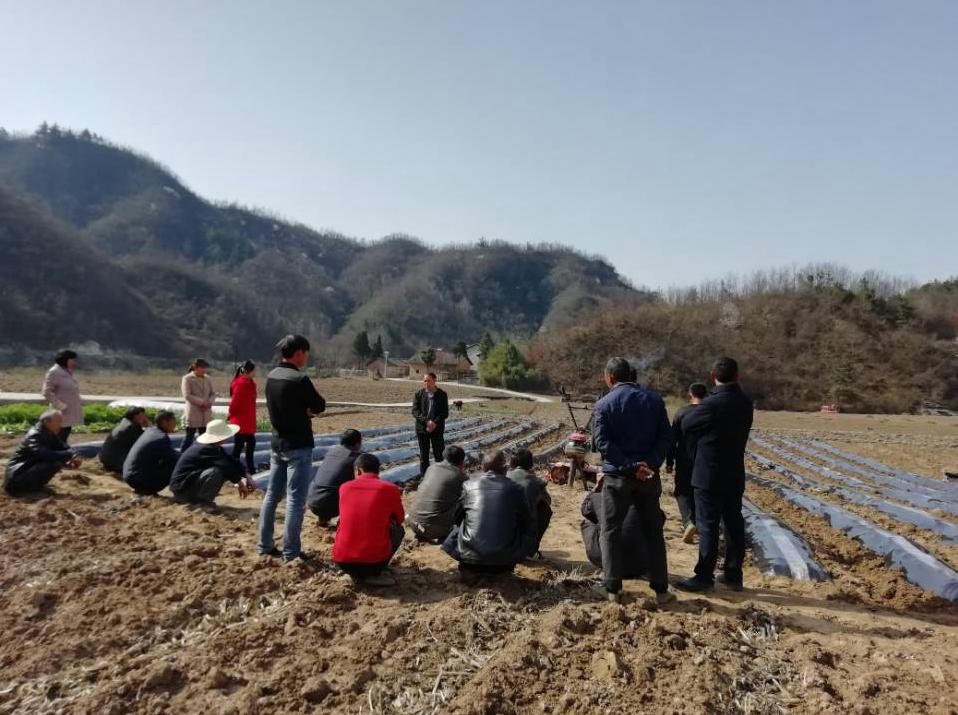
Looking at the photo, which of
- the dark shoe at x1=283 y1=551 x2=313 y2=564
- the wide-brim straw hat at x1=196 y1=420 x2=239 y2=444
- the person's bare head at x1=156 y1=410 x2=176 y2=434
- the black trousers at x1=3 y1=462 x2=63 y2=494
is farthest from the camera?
the person's bare head at x1=156 y1=410 x2=176 y2=434

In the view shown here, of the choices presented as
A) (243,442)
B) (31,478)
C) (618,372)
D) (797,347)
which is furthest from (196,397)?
(797,347)

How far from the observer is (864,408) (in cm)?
3675

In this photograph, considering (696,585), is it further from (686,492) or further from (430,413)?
Answer: (430,413)

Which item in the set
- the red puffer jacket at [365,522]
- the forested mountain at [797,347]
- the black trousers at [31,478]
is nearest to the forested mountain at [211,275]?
the forested mountain at [797,347]

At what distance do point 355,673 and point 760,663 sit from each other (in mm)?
2000

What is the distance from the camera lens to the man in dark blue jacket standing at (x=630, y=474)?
3.70 metres

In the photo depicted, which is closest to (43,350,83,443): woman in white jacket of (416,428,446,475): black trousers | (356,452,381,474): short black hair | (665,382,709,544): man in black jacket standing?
(416,428,446,475): black trousers

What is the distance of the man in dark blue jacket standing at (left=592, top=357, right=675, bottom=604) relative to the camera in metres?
3.70

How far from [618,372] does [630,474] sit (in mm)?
676

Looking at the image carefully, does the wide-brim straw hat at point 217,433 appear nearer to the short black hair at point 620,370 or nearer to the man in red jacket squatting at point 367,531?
the man in red jacket squatting at point 367,531

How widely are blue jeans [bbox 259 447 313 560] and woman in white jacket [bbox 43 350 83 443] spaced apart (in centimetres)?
385

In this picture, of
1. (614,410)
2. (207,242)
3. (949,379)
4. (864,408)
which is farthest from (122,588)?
(207,242)

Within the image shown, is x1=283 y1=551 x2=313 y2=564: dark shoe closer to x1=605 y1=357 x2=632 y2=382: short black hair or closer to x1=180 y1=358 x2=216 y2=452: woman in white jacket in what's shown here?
x1=605 y1=357 x2=632 y2=382: short black hair

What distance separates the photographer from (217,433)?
585 cm
